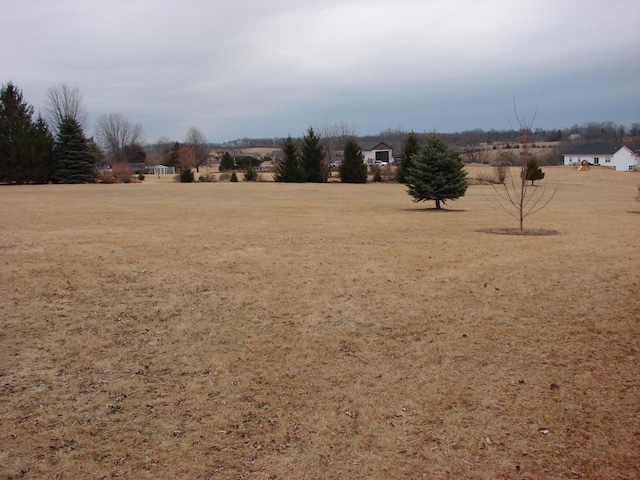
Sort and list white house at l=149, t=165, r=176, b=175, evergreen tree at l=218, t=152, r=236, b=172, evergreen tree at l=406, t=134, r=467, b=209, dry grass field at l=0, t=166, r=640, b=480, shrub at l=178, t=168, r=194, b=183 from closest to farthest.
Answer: dry grass field at l=0, t=166, r=640, b=480, evergreen tree at l=406, t=134, r=467, b=209, shrub at l=178, t=168, r=194, b=183, white house at l=149, t=165, r=176, b=175, evergreen tree at l=218, t=152, r=236, b=172

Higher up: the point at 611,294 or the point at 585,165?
the point at 585,165

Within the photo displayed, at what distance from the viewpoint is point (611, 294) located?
22.1ft

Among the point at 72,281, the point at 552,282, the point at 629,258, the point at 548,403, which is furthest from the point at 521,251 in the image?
the point at 72,281

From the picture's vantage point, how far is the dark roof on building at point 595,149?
83.2 metres

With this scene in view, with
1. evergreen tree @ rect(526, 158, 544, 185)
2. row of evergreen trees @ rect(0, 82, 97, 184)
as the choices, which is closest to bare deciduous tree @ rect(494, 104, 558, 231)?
evergreen tree @ rect(526, 158, 544, 185)

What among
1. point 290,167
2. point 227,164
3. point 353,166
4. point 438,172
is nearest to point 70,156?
point 290,167

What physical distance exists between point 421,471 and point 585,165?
79909 millimetres

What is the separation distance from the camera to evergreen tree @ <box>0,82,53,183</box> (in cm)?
3572

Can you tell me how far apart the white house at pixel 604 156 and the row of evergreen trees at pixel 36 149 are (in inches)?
2960

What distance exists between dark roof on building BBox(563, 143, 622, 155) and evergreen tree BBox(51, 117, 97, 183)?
77648mm

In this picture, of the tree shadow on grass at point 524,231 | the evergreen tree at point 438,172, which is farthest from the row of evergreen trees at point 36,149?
the tree shadow on grass at point 524,231

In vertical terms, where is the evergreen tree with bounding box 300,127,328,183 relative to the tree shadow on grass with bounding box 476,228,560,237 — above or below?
above

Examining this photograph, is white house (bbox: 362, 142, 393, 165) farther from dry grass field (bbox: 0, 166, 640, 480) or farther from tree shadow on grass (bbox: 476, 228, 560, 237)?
dry grass field (bbox: 0, 166, 640, 480)

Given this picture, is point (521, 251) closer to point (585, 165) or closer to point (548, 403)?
point (548, 403)
